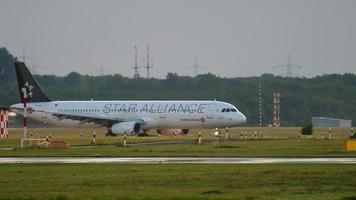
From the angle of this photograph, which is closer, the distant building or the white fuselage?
the white fuselage

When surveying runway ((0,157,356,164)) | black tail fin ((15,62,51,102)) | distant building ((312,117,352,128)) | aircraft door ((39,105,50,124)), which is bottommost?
runway ((0,157,356,164))

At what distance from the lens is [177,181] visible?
108 feet

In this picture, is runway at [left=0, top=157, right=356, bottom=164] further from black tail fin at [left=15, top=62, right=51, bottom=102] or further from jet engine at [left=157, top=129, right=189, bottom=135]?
black tail fin at [left=15, top=62, right=51, bottom=102]

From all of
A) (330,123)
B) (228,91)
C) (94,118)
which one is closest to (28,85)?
(94,118)

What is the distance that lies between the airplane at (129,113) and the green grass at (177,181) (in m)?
47.2

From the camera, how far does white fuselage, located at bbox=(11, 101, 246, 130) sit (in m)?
88.5

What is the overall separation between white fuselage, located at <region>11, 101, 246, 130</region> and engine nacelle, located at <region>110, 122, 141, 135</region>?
909mm

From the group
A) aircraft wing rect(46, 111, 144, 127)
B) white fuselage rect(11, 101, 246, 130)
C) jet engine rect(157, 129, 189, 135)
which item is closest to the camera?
white fuselage rect(11, 101, 246, 130)

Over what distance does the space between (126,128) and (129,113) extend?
326 centimetres

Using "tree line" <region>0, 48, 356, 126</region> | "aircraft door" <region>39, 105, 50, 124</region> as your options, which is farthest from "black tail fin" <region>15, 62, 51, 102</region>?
"tree line" <region>0, 48, 356, 126</region>

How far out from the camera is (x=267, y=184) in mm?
31422

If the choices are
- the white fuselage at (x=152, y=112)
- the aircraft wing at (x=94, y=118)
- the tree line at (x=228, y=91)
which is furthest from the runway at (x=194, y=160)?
the tree line at (x=228, y=91)

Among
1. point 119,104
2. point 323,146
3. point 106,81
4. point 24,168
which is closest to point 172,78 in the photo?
point 106,81

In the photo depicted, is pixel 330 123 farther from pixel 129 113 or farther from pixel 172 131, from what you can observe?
pixel 129 113
